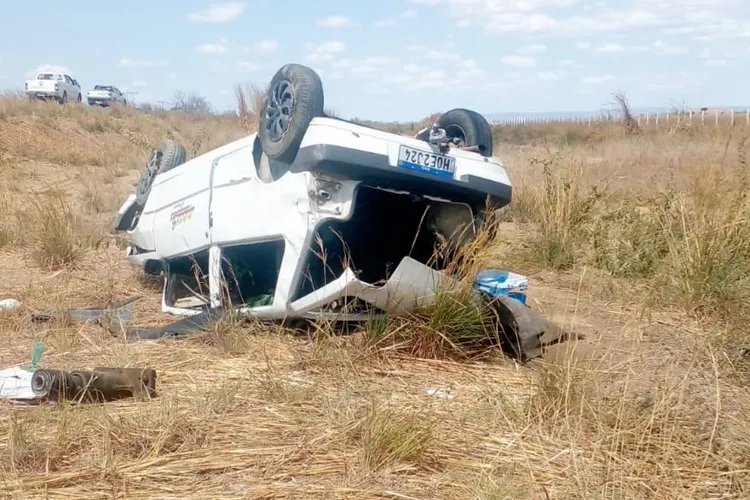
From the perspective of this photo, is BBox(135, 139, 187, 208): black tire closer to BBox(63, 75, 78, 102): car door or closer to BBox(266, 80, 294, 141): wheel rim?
BBox(266, 80, 294, 141): wheel rim

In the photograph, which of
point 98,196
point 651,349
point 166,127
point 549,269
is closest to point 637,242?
point 549,269

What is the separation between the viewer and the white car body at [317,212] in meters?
4.66

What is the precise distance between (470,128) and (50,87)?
112 feet

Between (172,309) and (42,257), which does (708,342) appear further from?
(42,257)

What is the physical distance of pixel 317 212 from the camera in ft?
15.4

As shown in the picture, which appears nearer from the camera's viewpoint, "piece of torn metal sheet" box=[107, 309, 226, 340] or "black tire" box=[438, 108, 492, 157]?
"piece of torn metal sheet" box=[107, 309, 226, 340]

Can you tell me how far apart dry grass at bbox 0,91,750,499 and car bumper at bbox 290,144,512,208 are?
35 centimetres

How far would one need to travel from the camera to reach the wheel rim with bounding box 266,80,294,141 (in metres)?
4.95

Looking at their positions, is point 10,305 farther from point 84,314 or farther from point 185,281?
point 185,281

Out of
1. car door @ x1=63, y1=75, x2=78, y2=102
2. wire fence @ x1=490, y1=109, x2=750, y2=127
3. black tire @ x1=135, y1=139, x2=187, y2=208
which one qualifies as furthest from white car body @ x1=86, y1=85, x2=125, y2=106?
black tire @ x1=135, y1=139, x2=187, y2=208

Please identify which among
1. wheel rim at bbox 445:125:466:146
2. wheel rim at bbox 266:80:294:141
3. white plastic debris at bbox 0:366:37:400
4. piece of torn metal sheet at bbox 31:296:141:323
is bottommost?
piece of torn metal sheet at bbox 31:296:141:323

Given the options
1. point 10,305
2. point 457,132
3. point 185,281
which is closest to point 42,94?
point 185,281

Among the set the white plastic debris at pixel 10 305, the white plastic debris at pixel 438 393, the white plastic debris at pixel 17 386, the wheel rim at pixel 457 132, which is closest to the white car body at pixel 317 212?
the wheel rim at pixel 457 132

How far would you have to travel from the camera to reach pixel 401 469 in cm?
322
